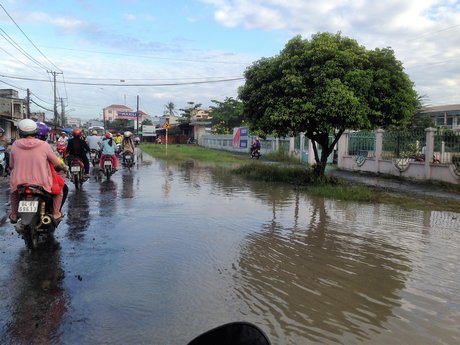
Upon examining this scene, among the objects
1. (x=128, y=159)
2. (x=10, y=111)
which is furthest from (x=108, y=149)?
(x=10, y=111)

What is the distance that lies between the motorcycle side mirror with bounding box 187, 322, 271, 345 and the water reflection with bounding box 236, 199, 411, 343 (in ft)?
6.60

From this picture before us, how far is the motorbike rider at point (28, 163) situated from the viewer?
18.5ft

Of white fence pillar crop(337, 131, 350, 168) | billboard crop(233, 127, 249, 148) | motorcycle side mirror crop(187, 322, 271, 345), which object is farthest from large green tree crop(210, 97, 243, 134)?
motorcycle side mirror crop(187, 322, 271, 345)

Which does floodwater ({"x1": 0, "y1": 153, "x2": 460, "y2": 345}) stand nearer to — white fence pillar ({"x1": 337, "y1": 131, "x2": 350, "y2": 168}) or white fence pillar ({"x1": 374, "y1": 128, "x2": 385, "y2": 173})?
white fence pillar ({"x1": 374, "y1": 128, "x2": 385, "y2": 173})

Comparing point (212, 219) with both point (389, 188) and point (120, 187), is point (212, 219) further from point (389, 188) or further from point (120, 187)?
point (389, 188)

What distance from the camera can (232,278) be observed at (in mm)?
4961

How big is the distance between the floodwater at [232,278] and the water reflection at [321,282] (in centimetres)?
2

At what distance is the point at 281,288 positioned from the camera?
4.70 m

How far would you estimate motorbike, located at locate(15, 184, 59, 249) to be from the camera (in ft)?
18.0

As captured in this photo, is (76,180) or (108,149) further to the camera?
(108,149)

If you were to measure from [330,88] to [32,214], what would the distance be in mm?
9348

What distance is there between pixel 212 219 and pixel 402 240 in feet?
10.8

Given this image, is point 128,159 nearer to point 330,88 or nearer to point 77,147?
point 77,147

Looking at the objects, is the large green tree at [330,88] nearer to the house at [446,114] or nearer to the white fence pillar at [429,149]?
the white fence pillar at [429,149]
